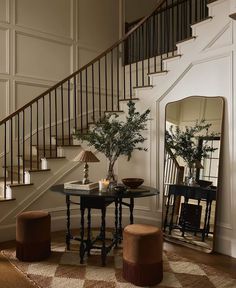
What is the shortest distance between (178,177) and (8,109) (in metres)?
2.85

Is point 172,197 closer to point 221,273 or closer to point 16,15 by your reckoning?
point 221,273

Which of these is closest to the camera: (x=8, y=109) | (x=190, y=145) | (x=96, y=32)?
(x=190, y=145)

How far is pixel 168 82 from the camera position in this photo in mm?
3914

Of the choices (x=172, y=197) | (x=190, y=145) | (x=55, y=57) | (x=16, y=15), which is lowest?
(x=172, y=197)

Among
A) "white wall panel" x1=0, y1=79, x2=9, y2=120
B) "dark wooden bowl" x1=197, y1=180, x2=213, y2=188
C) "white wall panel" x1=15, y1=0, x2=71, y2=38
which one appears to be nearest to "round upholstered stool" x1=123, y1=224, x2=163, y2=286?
"dark wooden bowl" x1=197, y1=180, x2=213, y2=188

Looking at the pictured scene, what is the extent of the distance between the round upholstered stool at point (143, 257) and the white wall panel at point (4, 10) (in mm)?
3952

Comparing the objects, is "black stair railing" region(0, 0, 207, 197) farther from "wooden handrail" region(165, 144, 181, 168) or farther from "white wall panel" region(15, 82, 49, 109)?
"wooden handrail" region(165, 144, 181, 168)

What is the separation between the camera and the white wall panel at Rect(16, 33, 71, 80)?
4.94 m

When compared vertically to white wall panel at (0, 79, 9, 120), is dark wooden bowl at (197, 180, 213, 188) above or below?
below

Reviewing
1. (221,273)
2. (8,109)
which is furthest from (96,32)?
(221,273)

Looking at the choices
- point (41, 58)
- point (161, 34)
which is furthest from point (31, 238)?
point (161, 34)

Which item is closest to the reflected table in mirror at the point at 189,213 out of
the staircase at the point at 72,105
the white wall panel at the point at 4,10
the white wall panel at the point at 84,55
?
the staircase at the point at 72,105

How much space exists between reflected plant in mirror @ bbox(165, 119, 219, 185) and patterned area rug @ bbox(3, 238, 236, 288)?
104cm

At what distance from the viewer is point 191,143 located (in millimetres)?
3594
